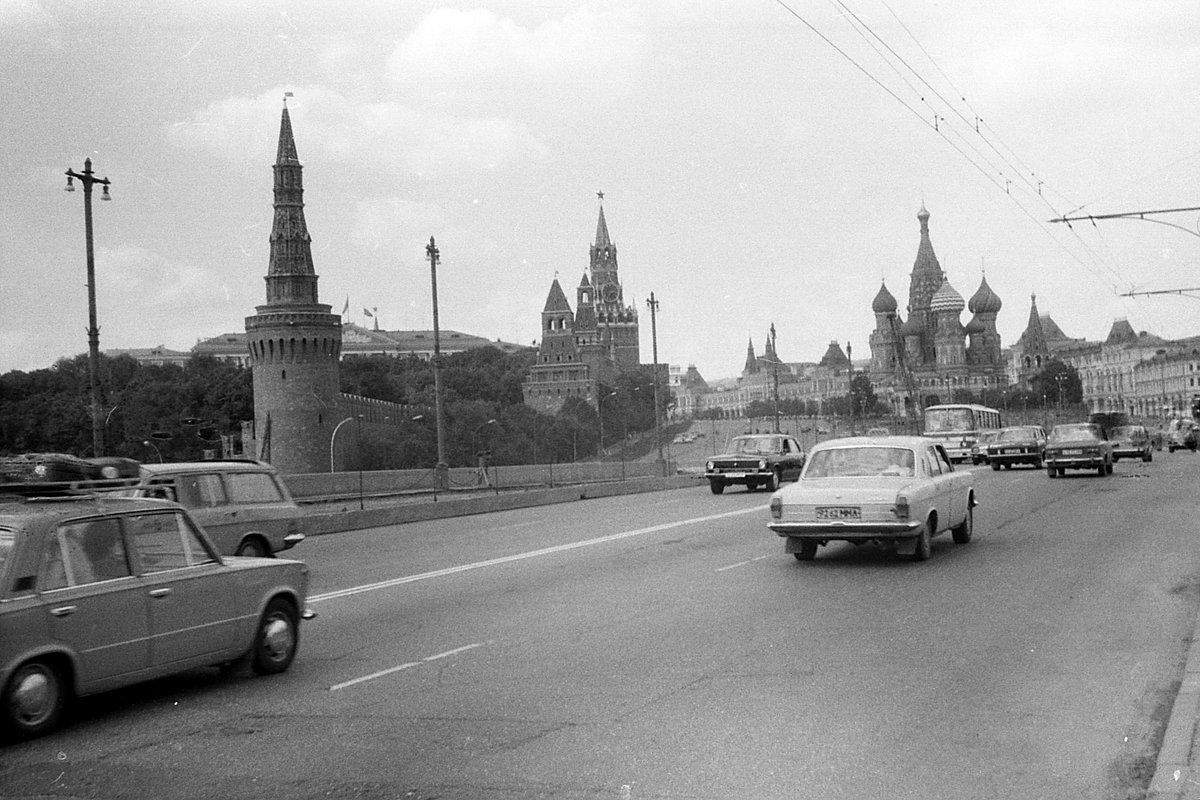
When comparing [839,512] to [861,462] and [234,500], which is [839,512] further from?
[234,500]

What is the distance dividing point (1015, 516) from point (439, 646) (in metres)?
14.9

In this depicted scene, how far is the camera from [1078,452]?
3697 centimetres

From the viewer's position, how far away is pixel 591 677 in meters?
8.91

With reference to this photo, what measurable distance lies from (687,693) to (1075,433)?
107ft

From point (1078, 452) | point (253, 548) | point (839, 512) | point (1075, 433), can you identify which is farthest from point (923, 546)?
point (1075, 433)

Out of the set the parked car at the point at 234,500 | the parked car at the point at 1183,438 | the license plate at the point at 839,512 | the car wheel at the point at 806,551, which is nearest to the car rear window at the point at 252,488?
the parked car at the point at 234,500

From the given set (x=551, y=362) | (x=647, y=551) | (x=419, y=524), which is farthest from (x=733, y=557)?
(x=551, y=362)

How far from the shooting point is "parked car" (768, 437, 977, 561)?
49.7 feet

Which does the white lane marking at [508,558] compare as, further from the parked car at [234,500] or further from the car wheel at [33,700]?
the car wheel at [33,700]

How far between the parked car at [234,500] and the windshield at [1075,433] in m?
26.4

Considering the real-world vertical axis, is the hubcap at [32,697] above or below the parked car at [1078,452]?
below

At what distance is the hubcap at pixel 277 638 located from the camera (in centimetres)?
934

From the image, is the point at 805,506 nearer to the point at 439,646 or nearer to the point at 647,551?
the point at 647,551

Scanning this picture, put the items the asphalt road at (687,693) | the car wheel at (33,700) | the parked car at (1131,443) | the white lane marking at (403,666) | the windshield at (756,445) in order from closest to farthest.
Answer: the asphalt road at (687,693) < the car wheel at (33,700) < the white lane marking at (403,666) < the windshield at (756,445) < the parked car at (1131,443)
